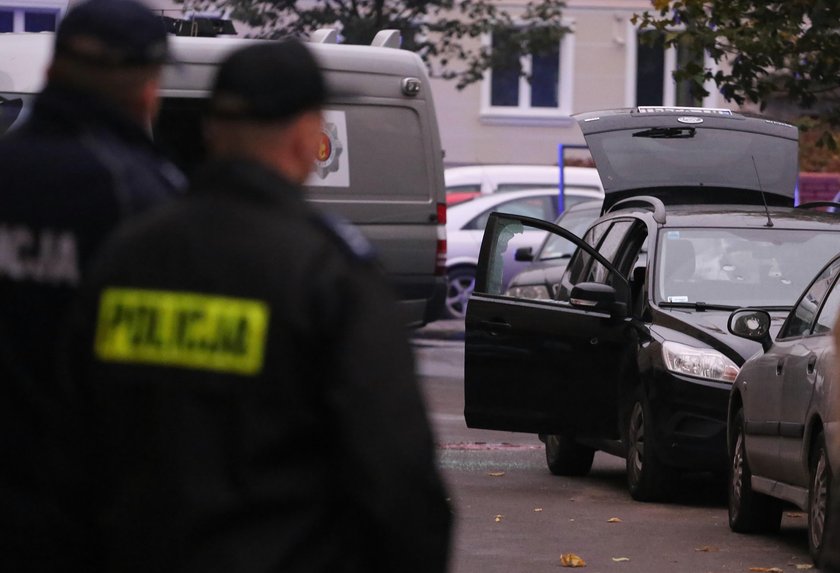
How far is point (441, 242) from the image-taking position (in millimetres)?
15438

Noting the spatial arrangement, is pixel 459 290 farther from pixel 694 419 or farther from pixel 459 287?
pixel 694 419

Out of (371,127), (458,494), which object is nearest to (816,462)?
(458,494)

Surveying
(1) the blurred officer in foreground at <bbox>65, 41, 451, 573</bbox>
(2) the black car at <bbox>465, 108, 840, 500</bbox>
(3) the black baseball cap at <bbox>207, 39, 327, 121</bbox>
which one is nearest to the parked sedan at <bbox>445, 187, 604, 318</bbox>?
(2) the black car at <bbox>465, 108, 840, 500</bbox>

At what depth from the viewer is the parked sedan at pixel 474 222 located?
25.0 metres

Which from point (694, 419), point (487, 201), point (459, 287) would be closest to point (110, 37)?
point (694, 419)

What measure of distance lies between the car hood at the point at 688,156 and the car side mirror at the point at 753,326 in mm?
3873

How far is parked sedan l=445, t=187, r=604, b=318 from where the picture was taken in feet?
82.0

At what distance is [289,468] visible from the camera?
2.93m

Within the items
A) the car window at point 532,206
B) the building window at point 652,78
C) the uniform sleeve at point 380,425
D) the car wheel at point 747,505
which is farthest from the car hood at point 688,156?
the building window at point 652,78

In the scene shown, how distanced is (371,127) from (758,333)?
242 inches

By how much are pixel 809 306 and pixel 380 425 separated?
6.40 meters

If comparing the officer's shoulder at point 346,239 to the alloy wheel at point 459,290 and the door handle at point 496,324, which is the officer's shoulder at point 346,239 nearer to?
the door handle at point 496,324

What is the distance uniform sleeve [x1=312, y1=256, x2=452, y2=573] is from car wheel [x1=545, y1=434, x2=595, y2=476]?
8944 mm

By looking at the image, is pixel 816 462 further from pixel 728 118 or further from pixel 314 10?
pixel 314 10
